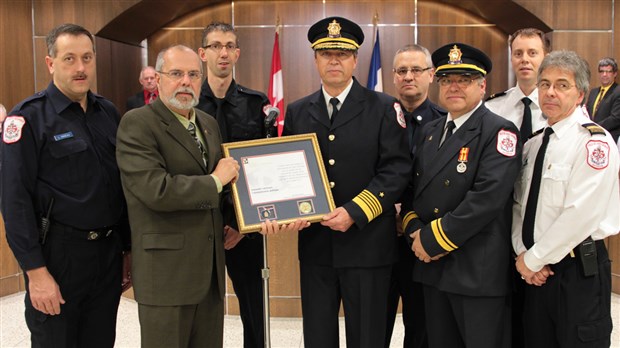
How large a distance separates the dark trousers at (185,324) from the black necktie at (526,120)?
1.59 metres

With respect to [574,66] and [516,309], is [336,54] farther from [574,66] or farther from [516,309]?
[516,309]

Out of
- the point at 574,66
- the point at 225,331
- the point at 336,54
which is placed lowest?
the point at 225,331

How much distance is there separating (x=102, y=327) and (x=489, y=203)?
65.8 inches

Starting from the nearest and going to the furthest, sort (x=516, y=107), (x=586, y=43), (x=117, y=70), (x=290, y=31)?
(x=516, y=107) < (x=586, y=43) < (x=117, y=70) < (x=290, y=31)

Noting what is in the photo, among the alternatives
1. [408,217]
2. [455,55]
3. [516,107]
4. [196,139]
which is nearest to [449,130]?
[455,55]

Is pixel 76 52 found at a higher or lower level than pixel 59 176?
higher

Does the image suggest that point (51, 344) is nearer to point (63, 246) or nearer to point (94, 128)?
point (63, 246)

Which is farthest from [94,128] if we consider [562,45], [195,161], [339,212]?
[562,45]

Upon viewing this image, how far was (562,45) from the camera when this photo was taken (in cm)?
626

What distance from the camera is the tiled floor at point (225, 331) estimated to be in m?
3.78

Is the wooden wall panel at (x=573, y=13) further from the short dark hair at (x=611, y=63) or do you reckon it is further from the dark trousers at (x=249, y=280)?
the dark trousers at (x=249, y=280)

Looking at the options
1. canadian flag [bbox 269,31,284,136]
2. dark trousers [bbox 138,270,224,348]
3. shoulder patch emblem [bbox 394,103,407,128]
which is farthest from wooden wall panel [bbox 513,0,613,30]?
dark trousers [bbox 138,270,224,348]

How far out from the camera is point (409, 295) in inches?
108

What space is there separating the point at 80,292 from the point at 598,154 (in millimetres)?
2060
